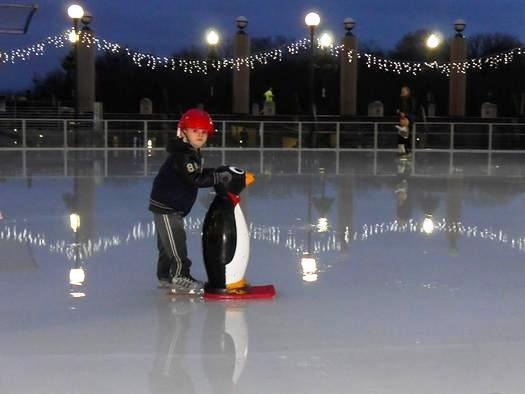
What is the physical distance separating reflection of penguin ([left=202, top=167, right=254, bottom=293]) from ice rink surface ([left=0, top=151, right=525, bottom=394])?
23 cm

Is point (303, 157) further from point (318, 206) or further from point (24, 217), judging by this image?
point (24, 217)

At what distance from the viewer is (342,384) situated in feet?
12.2

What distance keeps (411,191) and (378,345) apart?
26.9 feet

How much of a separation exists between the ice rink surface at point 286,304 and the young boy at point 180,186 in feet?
0.64

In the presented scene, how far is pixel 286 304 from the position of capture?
5281mm

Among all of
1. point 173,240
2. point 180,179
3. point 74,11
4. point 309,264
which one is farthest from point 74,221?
point 74,11

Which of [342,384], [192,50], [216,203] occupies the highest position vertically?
[192,50]

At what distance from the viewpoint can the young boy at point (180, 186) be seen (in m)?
5.29

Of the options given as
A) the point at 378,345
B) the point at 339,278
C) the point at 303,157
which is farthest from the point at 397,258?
the point at 303,157

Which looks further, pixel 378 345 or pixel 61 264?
pixel 61 264

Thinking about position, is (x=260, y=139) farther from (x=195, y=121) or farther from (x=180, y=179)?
(x=195, y=121)

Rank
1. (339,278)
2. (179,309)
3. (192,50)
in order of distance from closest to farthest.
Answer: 1. (179,309)
2. (339,278)
3. (192,50)

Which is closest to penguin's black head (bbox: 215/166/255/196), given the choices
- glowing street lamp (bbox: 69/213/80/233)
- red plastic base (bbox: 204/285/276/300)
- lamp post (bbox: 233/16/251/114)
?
red plastic base (bbox: 204/285/276/300)

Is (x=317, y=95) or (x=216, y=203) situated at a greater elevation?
(x=317, y=95)
